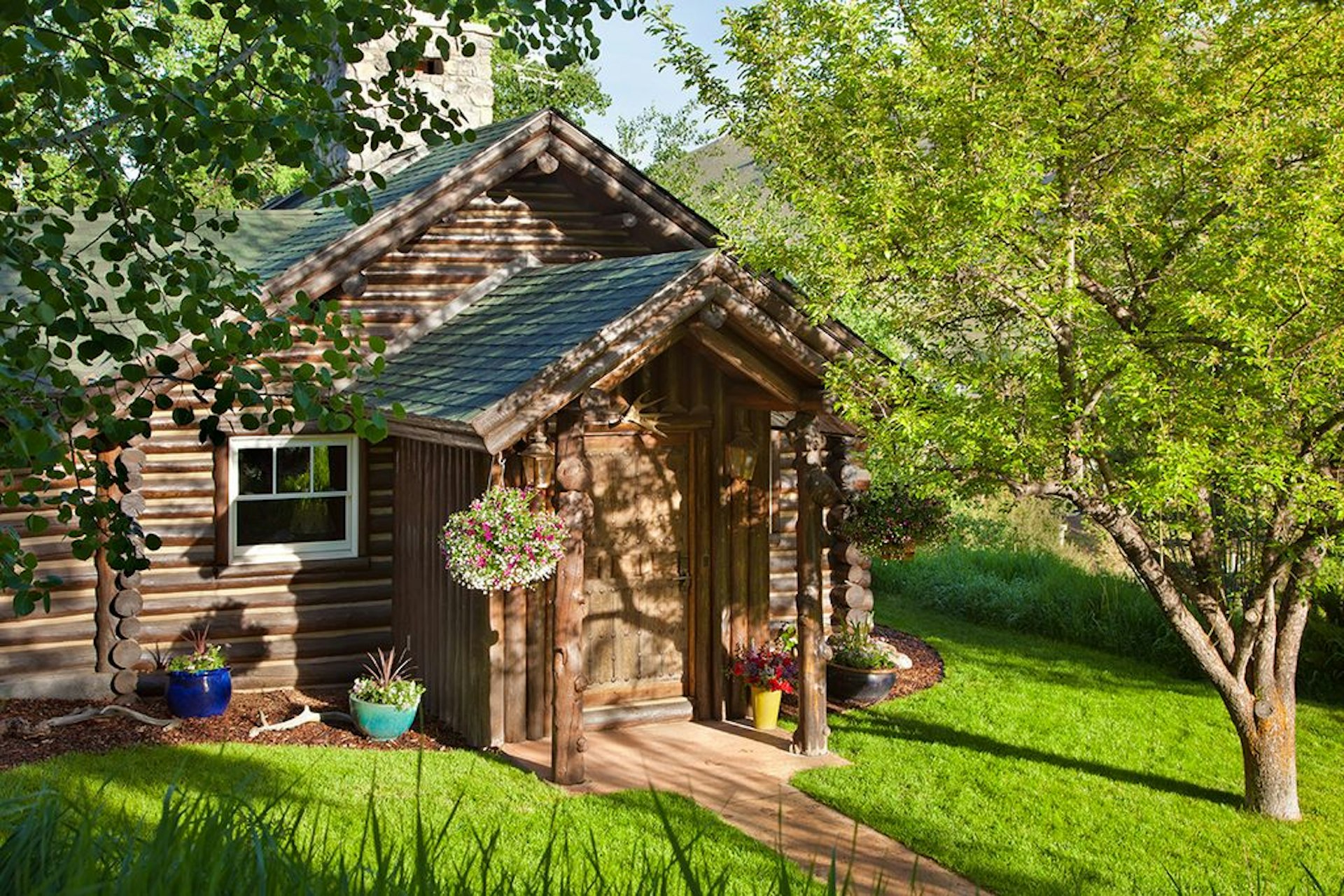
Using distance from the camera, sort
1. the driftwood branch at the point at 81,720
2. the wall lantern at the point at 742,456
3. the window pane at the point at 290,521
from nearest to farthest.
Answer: the driftwood branch at the point at 81,720 < the wall lantern at the point at 742,456 < the window pane at the point at 290,521

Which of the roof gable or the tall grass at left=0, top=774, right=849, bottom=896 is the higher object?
the roof gable

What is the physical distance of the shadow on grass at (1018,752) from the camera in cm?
998

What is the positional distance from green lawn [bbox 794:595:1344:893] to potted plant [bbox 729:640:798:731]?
2.06ft

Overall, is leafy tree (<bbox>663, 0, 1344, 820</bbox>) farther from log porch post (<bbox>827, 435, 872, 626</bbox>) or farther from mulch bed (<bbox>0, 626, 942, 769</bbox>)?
mulch bed (<bbox>0, 626, 942, 769</bbox>)

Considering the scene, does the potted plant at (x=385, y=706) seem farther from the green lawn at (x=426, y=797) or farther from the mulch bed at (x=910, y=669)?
the mulch bed at (x=910, y=669)

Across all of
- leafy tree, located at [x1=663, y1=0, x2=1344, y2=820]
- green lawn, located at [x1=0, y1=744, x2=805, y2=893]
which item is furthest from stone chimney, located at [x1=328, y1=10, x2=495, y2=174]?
green lawn, located at [x1=0, y1=744, x2=805, y2=893]

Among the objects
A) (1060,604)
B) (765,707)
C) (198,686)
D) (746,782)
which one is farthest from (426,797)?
(1060,604)

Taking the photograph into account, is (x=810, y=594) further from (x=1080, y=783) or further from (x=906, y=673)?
(x=906, y=673)

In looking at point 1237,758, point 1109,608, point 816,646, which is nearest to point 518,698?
point 816,646

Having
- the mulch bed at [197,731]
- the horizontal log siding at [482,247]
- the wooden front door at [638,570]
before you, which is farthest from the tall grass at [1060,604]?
the horizontal log siding at [482,247]

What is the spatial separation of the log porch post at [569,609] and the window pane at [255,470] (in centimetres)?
393

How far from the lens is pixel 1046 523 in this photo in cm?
Result: 2073

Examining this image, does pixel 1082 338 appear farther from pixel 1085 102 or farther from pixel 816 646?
pixel 816 646

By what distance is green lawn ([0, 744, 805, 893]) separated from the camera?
798cm
